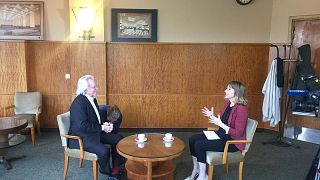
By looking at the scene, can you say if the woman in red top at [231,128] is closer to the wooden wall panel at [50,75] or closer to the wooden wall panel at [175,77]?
the wooden wall panel at [175,77]

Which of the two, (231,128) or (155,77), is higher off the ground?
(155,77)

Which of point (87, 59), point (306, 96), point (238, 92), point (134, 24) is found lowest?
point (306, 96)

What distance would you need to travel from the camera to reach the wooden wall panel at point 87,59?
461cm

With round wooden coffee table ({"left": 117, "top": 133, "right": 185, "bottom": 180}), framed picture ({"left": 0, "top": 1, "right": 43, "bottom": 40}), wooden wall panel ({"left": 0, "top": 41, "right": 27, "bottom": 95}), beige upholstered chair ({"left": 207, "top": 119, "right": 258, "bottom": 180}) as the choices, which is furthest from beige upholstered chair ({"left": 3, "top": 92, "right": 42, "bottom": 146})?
beige upholstered chair ({"left": 207, "top": 119, "right": 258, "bottom": 180})

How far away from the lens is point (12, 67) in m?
4.51

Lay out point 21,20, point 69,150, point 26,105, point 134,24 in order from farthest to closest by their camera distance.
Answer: point 134,24 → point 21,20 → point 26,105 → point 69,150

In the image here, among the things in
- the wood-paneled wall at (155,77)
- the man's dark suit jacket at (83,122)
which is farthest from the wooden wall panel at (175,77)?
the man's dark suit jacket at (83,122)

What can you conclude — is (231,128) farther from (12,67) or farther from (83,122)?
(12,67)

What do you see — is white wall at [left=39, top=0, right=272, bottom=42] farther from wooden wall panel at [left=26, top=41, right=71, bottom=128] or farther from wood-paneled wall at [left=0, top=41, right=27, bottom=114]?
wood-paneled wall at [left=0, top=41, right=27, bottom=114]

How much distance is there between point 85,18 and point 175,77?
186cm

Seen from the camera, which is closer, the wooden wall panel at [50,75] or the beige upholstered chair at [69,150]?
the beige upholstered chair at [69,150]

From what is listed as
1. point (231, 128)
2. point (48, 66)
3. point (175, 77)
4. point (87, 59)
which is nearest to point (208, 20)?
point (175, 77)

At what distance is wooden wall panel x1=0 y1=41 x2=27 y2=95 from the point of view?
14.6 ft

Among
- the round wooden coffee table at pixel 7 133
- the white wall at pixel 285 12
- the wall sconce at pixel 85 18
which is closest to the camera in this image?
the round wooden coffee table at pixel 7 133
